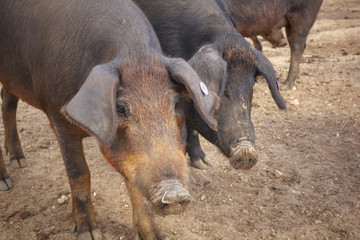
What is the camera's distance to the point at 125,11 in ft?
10.5

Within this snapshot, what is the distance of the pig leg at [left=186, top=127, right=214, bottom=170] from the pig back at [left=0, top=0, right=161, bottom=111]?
1.92 meters

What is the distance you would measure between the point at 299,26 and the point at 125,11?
16.7 feet

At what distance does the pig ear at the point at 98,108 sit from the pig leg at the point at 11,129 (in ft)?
8.72

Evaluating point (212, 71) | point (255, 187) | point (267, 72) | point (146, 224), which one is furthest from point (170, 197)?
point (255, 187)

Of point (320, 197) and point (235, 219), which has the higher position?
point (235, 219)

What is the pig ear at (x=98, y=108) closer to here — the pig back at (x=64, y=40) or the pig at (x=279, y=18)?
the pig back at (x=64, y=40)

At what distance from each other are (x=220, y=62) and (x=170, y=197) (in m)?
1.74

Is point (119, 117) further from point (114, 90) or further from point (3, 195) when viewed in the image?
point (3, 195)

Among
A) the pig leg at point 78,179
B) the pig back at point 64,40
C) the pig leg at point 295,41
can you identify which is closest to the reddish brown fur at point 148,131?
the pig back at point 64,40

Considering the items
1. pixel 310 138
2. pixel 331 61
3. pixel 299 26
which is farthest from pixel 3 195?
pixel 331 61

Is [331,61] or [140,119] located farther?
[331,61]

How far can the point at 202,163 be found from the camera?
488cm

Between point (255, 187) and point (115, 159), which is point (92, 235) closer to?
point (115, 159)

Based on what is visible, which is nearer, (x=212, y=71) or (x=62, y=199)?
(x=212, y=71)
